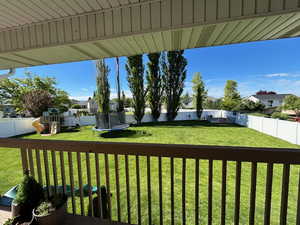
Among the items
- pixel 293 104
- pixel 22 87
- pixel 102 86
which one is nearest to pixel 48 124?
Answer: pixel 102 86

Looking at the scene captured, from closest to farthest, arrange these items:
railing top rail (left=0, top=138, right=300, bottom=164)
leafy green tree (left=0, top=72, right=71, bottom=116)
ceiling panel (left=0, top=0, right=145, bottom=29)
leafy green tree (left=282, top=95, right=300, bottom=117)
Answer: railing top rail (left=0, top=138, right=300, bottom=164)
ceiling panel (left=0, top=0, right=145, bottom=29)
leafy green tree (left=0, top=72, right=71, bottom=116)
leafy green tree (left=282, top=95, right=300, bottom=117)

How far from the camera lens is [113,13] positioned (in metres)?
1.75

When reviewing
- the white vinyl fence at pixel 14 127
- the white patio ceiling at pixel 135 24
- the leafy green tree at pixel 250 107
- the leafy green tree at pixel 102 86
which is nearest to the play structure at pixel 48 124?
the white vinyl fence at pixel 14 127

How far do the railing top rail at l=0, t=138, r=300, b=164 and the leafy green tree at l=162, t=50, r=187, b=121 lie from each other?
12.3 meters

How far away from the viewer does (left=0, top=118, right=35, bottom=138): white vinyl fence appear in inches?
336

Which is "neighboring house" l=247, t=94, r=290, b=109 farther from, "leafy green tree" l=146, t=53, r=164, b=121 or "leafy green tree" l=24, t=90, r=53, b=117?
"leafy green tree" l=24, t=90, r=53, b=117

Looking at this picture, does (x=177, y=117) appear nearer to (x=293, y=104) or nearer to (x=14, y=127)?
(x=14, y=127)

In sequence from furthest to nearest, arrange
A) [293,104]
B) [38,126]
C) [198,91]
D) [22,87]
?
[293,104], [22,87], [198,91], [38,126]

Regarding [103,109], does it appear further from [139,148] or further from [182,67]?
[139,148]

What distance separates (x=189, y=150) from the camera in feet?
4.12

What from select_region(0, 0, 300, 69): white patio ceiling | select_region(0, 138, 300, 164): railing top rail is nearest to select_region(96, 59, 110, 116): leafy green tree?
select_region(0, 0, 300, 69): white patio ceiling

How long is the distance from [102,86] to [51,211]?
29.3 feet

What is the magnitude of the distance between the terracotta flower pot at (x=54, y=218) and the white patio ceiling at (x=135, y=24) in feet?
6.14

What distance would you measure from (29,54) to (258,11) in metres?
2.97
